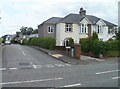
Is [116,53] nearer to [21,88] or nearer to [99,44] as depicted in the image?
[99,44]

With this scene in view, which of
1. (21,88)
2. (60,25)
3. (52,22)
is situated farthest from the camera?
(52,22)

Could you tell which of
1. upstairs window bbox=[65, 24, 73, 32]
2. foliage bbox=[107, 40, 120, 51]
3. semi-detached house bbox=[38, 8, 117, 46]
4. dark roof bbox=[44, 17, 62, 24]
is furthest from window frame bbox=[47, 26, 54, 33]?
foliage bbox=[107, 40, 120, 51]

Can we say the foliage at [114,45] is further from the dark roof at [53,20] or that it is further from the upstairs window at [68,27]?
the dark roof at [53,20]

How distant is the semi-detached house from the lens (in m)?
40.5

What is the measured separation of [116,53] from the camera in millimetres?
24359

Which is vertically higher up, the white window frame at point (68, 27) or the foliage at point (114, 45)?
the white window frame at point (68, 27)

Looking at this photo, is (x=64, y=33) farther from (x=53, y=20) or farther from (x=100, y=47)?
(x=100, y=47)

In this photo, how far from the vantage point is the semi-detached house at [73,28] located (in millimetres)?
40500

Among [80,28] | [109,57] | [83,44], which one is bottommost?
[109,57]

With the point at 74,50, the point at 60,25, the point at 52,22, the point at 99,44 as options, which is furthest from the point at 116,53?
the point at 52,22

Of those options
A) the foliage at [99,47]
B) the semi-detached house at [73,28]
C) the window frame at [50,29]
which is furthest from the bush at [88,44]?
the window frame at [50,29]

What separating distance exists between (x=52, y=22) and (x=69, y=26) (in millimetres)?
4521

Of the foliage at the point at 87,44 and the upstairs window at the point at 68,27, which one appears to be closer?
the foliage at the point at 87,44

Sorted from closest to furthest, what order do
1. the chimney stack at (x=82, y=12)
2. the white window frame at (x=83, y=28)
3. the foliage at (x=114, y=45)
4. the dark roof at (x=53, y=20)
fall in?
1. the foliage at (x=114, y=45)
2. the white window frame at (x=83, y=28)
3. the dark roof at (x=53, y=20)
4. the chimney stack at (x=82, y=12)
